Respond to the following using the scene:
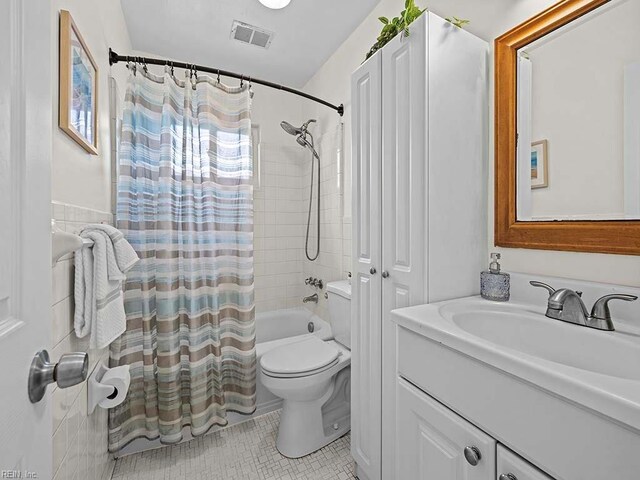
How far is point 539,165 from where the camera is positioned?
1.04 metres

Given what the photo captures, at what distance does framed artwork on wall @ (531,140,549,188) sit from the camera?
1026 mm

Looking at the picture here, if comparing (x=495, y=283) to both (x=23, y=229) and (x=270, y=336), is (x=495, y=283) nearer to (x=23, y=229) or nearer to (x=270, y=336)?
(x=23, y=229)

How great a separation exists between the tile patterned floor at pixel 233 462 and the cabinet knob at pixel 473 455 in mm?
962

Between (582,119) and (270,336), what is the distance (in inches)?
91.7

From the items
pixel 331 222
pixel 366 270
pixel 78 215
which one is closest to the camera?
pixel 78 215

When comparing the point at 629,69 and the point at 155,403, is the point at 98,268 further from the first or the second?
the point at 629,69

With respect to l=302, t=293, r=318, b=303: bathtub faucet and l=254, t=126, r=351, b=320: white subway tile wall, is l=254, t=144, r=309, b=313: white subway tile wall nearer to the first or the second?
l=254, t=126, r=351, b=320: white subway tile wall

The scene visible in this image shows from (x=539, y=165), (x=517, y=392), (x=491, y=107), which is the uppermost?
(x=491, y=107)

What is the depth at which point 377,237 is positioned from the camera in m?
1.25

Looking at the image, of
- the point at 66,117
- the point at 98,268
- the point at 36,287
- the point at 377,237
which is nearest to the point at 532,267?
the point at 377,237

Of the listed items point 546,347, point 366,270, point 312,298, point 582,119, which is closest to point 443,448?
point 546,347

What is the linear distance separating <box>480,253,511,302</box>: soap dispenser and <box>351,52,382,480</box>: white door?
39 centimetres

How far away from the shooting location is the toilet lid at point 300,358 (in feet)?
5.01

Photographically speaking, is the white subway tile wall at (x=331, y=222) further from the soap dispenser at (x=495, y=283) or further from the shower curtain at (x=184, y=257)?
the soap dispenser at (x=495, y=283)
